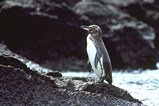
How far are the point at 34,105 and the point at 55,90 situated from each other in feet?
1.67

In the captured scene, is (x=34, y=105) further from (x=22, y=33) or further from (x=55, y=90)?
(x=22, y=33)

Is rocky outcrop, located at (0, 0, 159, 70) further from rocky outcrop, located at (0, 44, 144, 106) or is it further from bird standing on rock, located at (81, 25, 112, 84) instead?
rocky outcrop, located at (0, 44, 144, 106)

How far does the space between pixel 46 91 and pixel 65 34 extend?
8.96m

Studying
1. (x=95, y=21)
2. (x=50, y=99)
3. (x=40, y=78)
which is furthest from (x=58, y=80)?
(x=95, y=21)

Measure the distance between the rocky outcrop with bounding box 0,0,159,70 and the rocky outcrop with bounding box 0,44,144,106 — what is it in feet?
25.8

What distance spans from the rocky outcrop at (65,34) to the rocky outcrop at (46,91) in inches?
310

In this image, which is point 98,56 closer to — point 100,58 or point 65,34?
point 100,58

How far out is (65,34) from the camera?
12.6 metres

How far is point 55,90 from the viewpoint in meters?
3.90

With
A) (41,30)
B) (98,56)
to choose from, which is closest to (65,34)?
(41,30)

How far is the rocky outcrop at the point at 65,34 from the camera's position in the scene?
39.4ft

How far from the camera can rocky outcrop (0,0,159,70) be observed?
1202cm

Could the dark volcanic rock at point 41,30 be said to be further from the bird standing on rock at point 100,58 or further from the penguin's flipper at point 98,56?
the penguin's flipper at point 98,56

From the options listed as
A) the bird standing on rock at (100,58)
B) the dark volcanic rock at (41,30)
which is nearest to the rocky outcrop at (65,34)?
the dark volcanic rock at (41,30)
